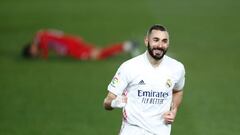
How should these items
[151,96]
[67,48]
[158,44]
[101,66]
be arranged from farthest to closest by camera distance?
[67,48] → [101,66] → [151,96] → [158,44]

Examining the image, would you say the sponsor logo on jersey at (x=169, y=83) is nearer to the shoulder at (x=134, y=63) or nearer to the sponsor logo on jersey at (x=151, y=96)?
the sponsor logo on jersey at (x=151, y=96)

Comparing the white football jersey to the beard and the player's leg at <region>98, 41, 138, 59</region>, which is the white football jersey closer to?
the beard

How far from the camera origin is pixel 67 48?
18.8 meters

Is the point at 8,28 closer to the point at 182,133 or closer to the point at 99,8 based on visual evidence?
the point at 99,8

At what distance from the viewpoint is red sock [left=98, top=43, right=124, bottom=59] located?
18.4 meters

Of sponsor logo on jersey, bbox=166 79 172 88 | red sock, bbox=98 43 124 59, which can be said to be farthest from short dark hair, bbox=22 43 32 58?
sponsor logo on jersey, bbox=166 79 172 88

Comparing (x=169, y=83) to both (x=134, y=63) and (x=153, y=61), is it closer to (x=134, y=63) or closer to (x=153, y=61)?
(x=153, y=61)

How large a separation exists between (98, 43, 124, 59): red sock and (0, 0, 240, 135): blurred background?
25 centimetres

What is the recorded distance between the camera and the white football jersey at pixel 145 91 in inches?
325

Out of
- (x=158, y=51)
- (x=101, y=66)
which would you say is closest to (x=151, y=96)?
(x=158, y=51)

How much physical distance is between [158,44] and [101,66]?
10.00 meters

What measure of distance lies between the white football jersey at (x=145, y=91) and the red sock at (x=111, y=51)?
10.1 m

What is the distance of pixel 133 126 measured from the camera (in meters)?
8.33

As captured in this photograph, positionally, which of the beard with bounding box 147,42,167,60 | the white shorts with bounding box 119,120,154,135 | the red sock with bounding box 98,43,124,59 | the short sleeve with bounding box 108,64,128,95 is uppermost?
the red sock with bounding box 98,43,124,59
